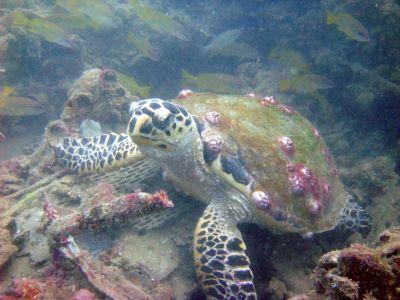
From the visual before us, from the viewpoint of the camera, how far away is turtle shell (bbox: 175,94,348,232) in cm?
357

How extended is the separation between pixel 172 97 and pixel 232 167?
→ 5.54 metres

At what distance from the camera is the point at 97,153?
4.25m

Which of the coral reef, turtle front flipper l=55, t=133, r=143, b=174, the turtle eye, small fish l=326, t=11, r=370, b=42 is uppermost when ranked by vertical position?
small fish l=326, t=11, r=370, b=42

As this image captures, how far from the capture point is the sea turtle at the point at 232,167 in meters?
3.13

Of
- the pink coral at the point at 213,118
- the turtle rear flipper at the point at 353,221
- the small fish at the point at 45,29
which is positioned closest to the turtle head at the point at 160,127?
the pink coral at the point at 213,118

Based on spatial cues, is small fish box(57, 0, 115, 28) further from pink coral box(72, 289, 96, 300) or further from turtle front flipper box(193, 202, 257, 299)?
pink coral box(72, 289, 96, 300)

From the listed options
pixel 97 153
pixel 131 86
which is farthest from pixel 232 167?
pixel 131 86

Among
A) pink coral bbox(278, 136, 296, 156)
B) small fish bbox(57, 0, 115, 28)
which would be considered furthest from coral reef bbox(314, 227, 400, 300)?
small fish bbox(57, 0, 115, 28)

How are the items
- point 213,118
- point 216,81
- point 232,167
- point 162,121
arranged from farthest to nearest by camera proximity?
point 216,81
point 213,118
point 232,167
point 162,121

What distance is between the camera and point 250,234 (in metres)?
3.97

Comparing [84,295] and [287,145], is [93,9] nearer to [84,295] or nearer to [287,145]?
[287,145]

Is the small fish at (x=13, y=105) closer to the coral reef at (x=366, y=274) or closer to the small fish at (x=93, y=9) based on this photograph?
the small fish at (x=93, y=9)

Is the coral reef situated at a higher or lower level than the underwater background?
higher

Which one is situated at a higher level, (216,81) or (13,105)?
(216,81)
